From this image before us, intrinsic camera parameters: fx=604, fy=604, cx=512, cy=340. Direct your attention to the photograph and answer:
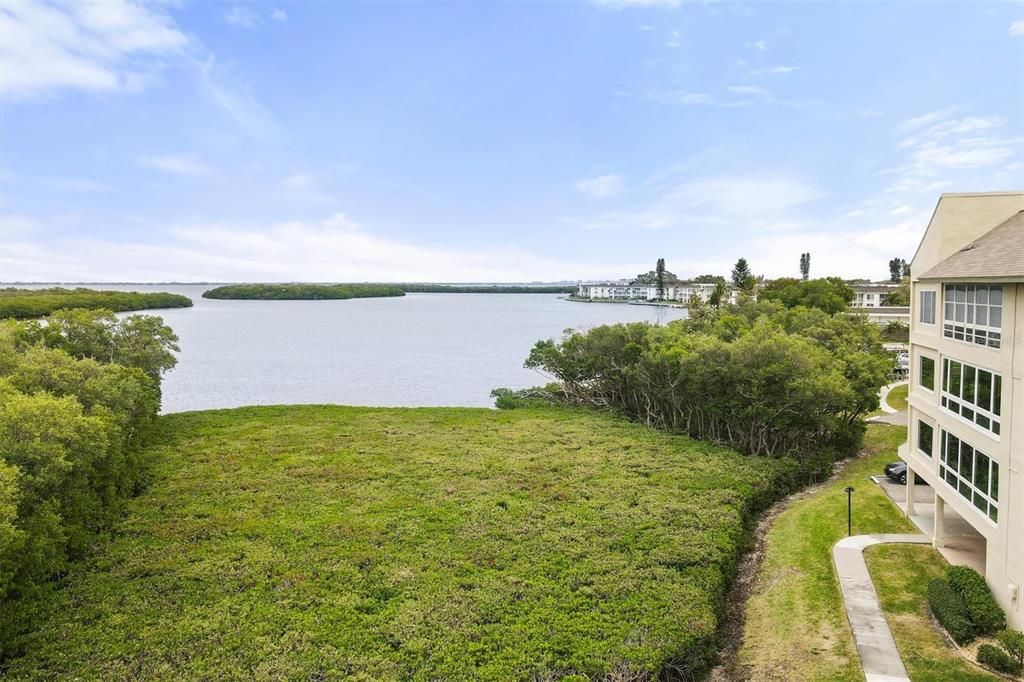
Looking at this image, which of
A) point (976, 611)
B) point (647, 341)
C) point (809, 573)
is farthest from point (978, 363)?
point (647, 341)

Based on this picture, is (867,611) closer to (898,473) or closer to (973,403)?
(973,403)

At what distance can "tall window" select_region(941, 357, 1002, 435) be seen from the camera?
47.9ft

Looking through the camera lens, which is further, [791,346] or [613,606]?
[791,346]

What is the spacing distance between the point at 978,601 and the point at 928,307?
29.8 feet

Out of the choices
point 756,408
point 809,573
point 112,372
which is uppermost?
point 112,372

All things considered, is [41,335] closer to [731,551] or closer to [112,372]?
[112,372]

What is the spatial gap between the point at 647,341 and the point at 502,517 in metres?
19.4

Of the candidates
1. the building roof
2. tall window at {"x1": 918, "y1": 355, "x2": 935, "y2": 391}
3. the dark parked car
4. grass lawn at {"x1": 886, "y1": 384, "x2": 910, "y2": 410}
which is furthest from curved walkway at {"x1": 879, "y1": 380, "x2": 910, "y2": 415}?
the building roof

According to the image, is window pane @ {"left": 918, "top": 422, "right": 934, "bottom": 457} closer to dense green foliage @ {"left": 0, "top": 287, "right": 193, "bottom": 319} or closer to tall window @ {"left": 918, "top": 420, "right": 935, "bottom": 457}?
tall window @ {"left": 918, "top": 420, "right": 935, "bottom": 457}

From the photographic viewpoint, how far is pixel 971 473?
16.0 metres

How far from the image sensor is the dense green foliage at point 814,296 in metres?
64.8

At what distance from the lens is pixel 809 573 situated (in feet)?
57.6

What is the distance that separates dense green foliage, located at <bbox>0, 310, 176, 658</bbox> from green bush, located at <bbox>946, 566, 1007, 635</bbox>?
21.1 meters

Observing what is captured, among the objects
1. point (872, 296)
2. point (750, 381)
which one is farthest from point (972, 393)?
point (872, 296)
